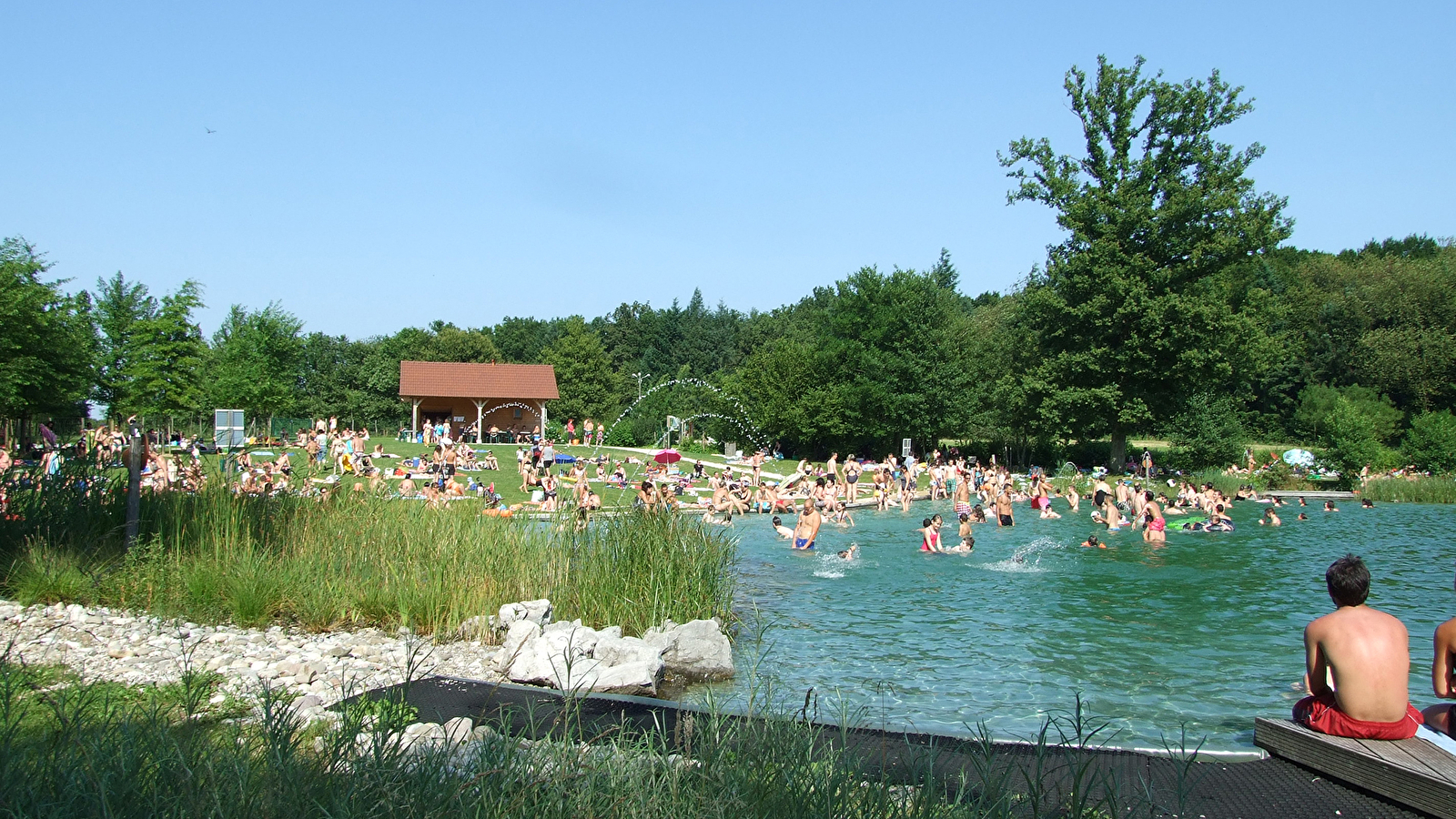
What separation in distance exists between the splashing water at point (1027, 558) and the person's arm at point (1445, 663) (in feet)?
37.5

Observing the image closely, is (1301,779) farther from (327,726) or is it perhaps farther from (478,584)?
(478,584)

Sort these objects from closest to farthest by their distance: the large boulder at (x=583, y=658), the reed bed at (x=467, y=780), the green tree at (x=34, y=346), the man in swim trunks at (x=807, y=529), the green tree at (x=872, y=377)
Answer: the reed bed at (x=467, y=780) → the large boulder at (x=583, y=658) → the man in swim trunks at (x=807, y=529) → the green tree at (x=34, y=346) → the green tree at (x=872, y=377)

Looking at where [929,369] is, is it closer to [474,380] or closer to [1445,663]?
[474,380]

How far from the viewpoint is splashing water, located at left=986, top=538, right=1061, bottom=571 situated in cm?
1736

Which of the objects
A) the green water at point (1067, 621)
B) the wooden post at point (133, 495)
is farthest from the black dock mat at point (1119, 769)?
the wooden post at point (133, 495)

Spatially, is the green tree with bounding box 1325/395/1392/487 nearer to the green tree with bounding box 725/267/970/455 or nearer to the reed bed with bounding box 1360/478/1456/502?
the reed bed with bounding box 1360/478/1456/502

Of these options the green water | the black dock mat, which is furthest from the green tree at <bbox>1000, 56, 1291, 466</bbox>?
the black dock mat

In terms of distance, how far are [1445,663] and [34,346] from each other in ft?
114

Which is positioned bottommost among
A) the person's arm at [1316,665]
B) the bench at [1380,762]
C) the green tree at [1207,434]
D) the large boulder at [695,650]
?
the large boulder at [695,650]

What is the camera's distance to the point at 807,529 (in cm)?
1911

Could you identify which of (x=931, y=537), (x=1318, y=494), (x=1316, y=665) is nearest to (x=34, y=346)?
(x=931, y=537)

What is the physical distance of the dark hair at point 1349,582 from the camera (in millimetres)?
5539

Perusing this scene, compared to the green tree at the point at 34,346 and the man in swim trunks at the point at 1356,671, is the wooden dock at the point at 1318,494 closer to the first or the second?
the man in swim trunks at the point at 1356,671

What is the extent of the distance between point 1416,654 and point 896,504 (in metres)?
18.2
